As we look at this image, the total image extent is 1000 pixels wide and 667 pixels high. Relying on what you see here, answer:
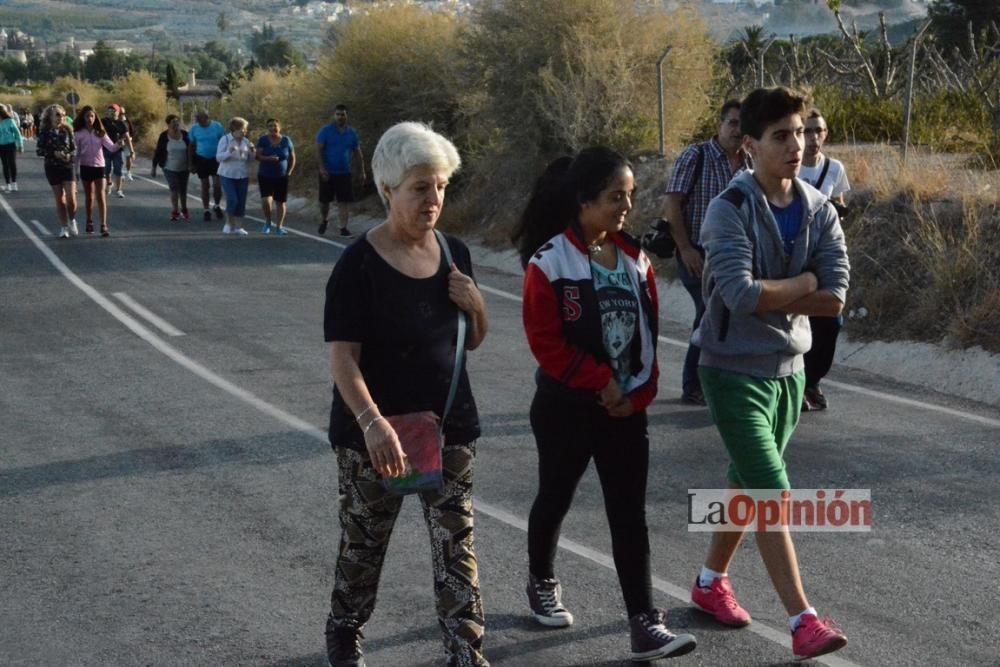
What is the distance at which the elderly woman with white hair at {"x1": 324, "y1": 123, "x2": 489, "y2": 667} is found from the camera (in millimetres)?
4328

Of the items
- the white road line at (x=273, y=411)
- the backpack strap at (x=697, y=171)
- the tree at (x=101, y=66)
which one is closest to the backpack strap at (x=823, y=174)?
the backpack strap at (x=697, y=171)

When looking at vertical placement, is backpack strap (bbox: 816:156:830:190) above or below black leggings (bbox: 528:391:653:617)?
above

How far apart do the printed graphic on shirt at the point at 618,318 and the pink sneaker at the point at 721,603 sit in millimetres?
963

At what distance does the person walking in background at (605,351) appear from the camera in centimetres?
482

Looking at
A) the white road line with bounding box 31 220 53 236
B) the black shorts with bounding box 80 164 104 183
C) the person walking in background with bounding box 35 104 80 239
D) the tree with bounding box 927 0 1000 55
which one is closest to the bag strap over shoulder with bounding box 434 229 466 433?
the person walking in background with bounding box 35 104 80 239

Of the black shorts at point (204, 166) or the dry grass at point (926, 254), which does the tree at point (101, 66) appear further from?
the dry grass at point (926, 254)

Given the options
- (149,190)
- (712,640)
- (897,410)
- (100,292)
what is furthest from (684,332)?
(149,190)

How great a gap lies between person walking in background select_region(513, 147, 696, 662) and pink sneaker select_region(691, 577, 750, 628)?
45cm

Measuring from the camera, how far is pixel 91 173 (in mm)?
20000

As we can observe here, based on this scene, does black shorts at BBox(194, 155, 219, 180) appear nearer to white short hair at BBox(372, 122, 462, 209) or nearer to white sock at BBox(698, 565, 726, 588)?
white sock at BBox(698, 565, 726, 588)

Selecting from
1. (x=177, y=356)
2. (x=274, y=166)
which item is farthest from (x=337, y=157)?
(x=177, y=356)

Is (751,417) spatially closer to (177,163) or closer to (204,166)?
(204,166)

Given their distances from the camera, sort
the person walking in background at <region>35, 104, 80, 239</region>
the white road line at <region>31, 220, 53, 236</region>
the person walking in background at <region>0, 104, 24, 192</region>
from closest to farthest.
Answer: the person walking in background at <region>35, 104, 80, 239</region>, the white road line at <region>31, 220, 53, 236</region>, the person walking in background at <region>0, 104, 24, 192</region>

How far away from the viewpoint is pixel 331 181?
2078 cm
